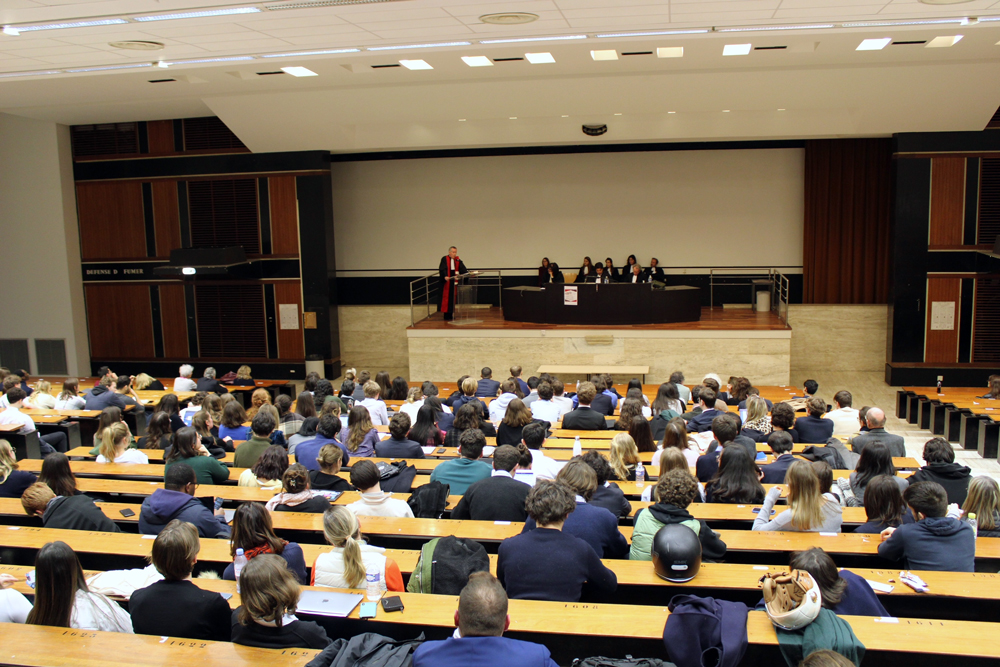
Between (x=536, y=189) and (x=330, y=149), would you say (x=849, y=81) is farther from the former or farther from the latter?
(x=330, y=149)

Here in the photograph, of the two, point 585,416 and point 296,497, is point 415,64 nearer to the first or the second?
point 585,416

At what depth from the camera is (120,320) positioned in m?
15.7

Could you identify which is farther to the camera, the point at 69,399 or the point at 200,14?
the point at 69,399

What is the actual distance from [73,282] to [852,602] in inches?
612

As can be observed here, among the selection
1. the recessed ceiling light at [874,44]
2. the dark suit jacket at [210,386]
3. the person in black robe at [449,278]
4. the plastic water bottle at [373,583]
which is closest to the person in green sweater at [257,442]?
the plastic water bottle at [373,583]

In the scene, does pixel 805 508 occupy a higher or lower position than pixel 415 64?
lower

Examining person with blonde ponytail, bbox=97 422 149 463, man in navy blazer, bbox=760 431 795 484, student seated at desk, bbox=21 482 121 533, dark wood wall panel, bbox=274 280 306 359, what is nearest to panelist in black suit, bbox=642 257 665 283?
dark wood wall panel, bbox=274 280 306 359

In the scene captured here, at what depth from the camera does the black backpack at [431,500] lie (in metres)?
5.19

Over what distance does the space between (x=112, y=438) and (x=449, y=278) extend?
8327 mm

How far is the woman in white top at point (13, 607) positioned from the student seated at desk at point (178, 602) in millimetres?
642

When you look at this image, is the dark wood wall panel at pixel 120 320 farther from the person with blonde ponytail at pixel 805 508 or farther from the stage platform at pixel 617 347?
the person with blonde ponytail at pixel 805 508

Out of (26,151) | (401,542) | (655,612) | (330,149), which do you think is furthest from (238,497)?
(26,151)

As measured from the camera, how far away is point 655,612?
3.70m

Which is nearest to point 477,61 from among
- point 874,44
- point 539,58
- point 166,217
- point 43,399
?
point 539,58
